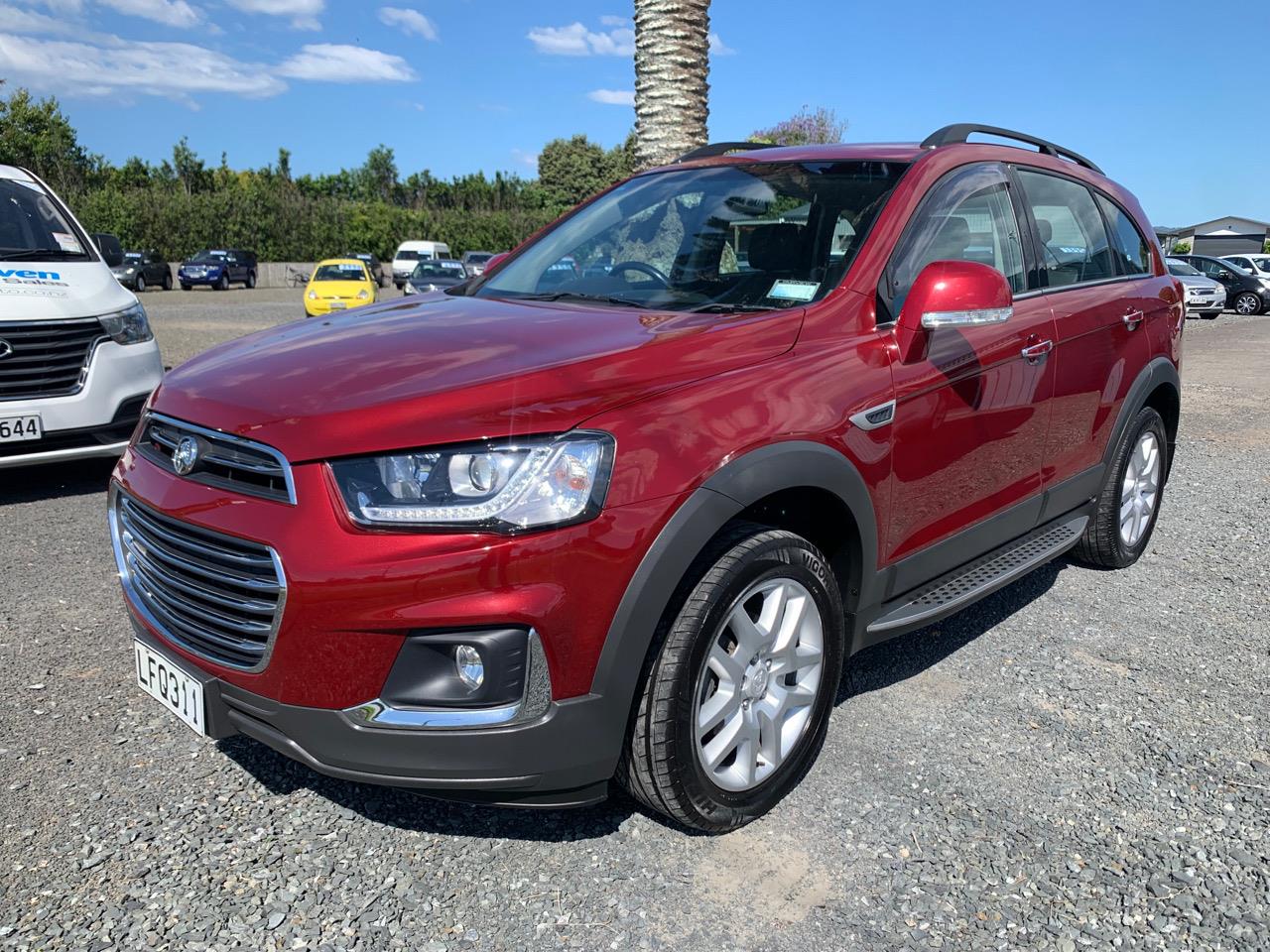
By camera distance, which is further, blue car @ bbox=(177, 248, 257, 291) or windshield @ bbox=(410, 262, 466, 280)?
blue car @ bbox=(177, 248, 257, 291)

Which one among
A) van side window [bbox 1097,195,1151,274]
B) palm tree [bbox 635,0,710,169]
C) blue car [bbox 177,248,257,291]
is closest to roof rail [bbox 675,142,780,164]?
van side window [bbox 1097,195,1151,274]

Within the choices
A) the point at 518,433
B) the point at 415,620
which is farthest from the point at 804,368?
the point at 415,620

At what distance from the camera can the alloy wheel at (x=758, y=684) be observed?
2.53 metres

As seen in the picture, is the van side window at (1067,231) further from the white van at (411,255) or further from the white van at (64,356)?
the white van at (411,255)

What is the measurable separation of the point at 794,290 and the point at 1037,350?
3.55ft

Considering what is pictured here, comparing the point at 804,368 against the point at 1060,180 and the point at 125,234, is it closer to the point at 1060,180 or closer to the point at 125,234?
the point at 1060,180

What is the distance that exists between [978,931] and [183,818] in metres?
1.98

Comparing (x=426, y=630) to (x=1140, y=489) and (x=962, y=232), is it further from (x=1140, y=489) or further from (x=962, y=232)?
(x=1140, y=489)

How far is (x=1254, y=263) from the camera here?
91.1 ft

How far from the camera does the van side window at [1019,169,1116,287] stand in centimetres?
390

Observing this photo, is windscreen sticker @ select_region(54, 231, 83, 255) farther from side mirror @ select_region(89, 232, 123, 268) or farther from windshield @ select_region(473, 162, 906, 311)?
windshield @ select_region(473, 162, 906, 311)

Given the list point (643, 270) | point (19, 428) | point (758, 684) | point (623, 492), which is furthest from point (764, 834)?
point (19, 428)

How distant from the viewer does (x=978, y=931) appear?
2305 millimetres

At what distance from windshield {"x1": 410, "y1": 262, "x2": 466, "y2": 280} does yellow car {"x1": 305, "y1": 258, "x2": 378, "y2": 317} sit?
3.27m
